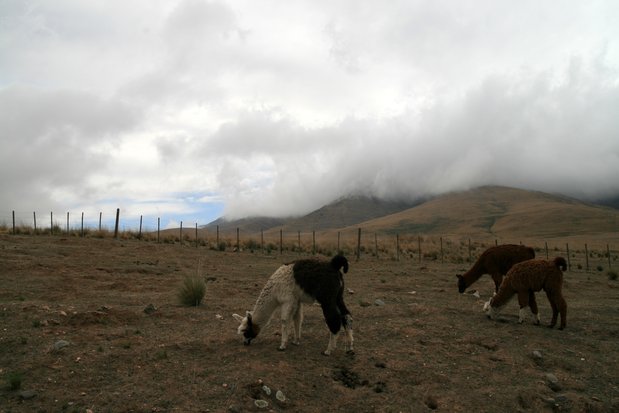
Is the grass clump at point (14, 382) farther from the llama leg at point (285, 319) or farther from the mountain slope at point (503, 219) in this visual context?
the mountain slope at point (503, 219)

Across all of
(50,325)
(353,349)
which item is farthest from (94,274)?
(353,349)

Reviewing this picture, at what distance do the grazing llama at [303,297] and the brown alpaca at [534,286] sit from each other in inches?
217

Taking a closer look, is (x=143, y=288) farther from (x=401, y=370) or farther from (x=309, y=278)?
(x=401, y=370)

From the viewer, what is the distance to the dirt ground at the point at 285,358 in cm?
669

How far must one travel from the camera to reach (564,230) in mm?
111062

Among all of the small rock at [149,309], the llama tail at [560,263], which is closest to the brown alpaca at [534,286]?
the llama tail at [560,263]

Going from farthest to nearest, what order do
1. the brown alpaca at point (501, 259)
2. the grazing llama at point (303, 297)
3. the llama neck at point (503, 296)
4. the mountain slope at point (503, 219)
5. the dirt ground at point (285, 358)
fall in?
the mountain slope at point (503, 219), the brown alpaca at point (501, 259), the llama neck at point (503, 296), the grazing llama at point (303, 297), the dirt ground at point (285, 358)

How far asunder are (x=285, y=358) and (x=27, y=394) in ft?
13.7

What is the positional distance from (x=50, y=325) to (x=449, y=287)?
15357mm

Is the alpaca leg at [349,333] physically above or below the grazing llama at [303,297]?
below

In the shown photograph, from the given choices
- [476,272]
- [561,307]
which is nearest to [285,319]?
[561,307]

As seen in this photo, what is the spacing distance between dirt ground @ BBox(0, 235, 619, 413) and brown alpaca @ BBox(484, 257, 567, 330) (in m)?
0.48

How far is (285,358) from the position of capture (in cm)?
829

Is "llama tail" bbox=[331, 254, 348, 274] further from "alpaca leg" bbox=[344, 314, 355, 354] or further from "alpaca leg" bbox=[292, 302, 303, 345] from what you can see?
"alpaca leg" bbox=[292, 302, 303, 345]
